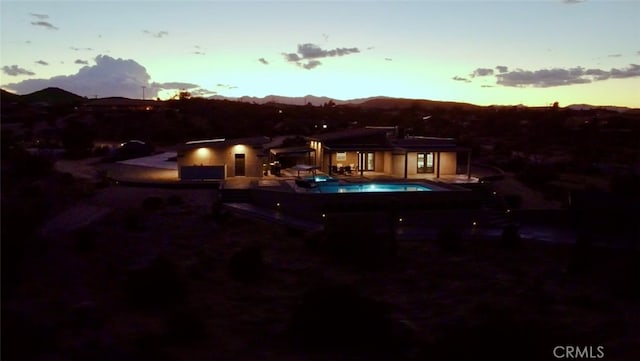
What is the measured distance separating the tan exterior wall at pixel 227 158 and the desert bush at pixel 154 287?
54.4ft

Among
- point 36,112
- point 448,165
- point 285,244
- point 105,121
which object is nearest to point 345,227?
point 285,244

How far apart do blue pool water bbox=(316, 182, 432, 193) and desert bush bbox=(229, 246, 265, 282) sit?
794 cm

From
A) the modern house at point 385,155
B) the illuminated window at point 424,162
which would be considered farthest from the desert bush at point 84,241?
the illuminated window at point 424,162

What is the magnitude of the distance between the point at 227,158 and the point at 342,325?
67.2ft

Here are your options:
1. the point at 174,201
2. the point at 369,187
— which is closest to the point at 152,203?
the point at 174,201

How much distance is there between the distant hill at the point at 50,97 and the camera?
80000 mm

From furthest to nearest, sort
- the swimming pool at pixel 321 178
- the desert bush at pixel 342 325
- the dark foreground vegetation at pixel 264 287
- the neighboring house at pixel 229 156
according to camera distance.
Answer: the neighboring house at pixel 229 156 → the swimming pool at pixel 321 178 → the desert bush at pixel 342 325 → the dark foreground vegetation at pixel 264 287

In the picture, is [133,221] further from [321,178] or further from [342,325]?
[342,325]

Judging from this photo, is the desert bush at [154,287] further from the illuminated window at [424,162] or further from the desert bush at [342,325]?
the illuminated window at [424,162]

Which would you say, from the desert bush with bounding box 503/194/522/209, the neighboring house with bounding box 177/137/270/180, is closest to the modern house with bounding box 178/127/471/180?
the neighboring house with bounding box 177/137/270/180

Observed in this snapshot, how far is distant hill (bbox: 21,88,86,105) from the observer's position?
80000mm

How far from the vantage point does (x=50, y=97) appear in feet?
272

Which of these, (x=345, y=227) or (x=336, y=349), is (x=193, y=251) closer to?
(x=345, y=227)

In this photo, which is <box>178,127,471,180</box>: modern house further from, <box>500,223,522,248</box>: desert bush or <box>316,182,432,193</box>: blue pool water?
<box>500,223,522,248</box>: desert bush
